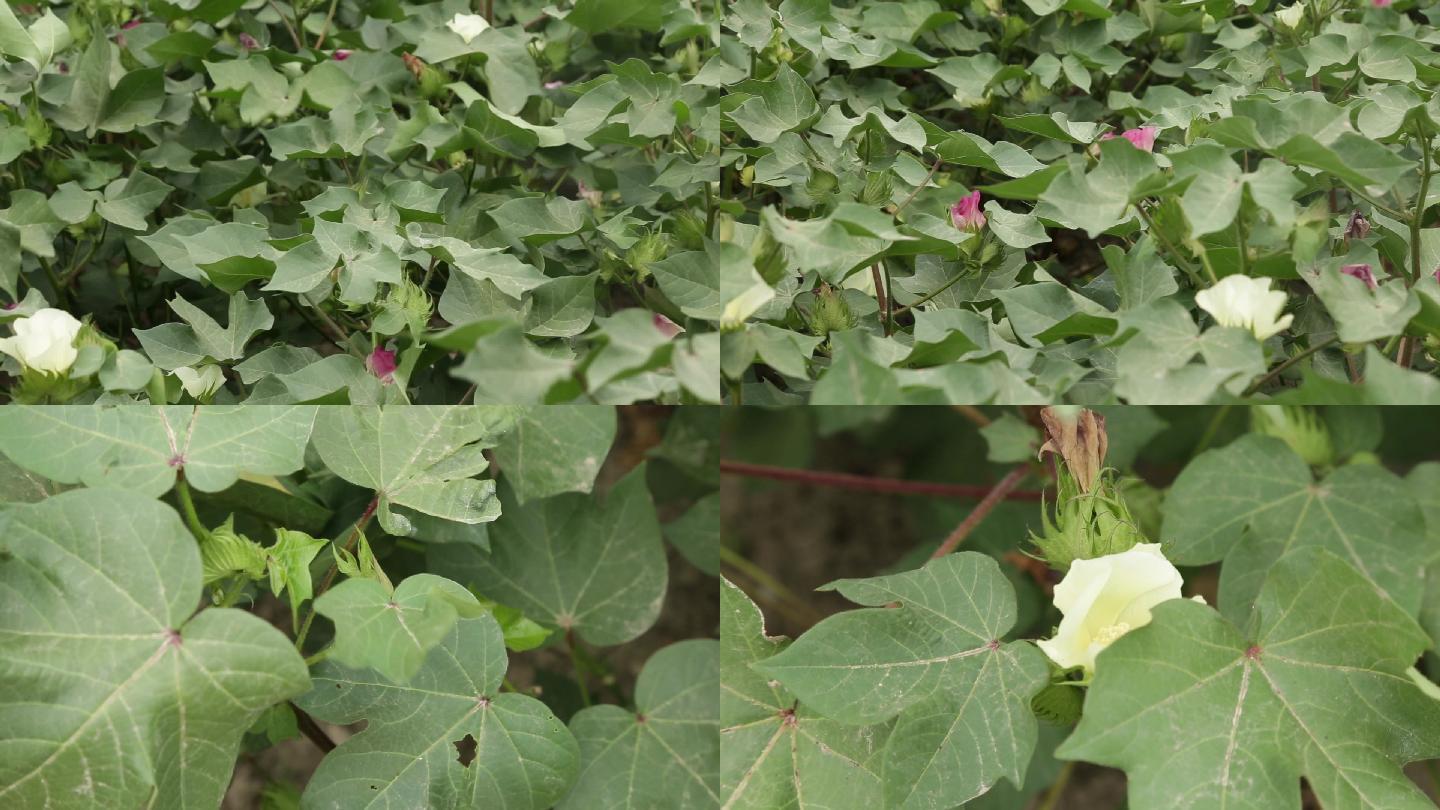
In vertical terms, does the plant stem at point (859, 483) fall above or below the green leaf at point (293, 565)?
below

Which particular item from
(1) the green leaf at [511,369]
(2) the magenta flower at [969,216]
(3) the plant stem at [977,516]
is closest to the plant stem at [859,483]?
(3) the plant stem at [977,516]

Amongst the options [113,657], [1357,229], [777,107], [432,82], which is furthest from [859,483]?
[113,657]

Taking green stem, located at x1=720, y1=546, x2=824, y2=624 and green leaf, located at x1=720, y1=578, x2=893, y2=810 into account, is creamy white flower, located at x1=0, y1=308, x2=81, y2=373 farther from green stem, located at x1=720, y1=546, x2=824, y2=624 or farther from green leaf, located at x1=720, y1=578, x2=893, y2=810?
green stem, located at x1=720, y1=546, x2=824, y2=624

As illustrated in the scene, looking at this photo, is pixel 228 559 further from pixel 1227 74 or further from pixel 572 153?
pixel 1227 74

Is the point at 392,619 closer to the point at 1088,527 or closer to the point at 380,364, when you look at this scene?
the point at 380,364

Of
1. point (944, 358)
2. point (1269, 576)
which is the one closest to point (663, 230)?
point (944, 358)

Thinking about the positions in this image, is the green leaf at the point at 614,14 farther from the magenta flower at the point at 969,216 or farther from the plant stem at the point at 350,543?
the plant stem at the point at 350,543
